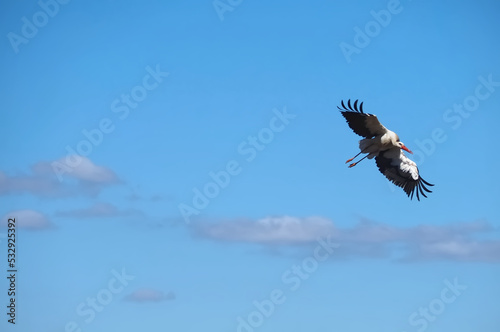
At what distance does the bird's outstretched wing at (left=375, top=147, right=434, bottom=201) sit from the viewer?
3731 centimetres

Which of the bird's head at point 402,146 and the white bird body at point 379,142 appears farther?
the bird's head at point 402,146

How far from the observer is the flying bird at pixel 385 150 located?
35.8 m

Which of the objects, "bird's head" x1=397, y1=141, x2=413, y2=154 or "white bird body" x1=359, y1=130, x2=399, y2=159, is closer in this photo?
"white bird body" x1=359, y1=130, x2=399, y2=159

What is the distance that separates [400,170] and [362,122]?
317 cm

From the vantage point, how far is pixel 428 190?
37312mm

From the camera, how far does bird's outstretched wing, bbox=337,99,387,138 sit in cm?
3553

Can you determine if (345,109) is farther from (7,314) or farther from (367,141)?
(7,314)

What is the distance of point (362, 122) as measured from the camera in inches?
1407

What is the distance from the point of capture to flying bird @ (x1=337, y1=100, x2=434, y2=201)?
35.8 m

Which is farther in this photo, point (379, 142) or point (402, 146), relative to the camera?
point (402, 146)

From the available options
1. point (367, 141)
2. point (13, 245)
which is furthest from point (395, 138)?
point (13, 245)

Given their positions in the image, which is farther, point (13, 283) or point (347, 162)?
point (347, 162)

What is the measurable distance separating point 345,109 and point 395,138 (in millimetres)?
2365

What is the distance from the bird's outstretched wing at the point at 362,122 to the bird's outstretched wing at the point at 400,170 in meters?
1.40
